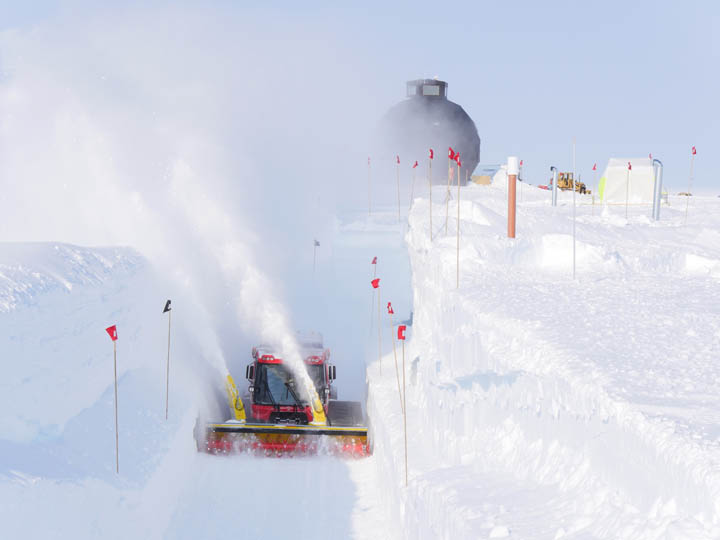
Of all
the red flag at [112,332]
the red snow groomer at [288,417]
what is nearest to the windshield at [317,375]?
the red snow groomer at [288,417]

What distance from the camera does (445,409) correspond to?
337 inches

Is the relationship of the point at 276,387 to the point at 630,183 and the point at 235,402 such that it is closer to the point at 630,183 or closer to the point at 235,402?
the point at 235,402

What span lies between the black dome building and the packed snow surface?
65.6 feet

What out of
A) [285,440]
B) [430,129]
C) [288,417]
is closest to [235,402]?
[288,417]

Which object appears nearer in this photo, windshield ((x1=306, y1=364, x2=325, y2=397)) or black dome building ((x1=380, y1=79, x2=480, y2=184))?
windshield ((x1=306, y1=364, x2=325, y2=397))

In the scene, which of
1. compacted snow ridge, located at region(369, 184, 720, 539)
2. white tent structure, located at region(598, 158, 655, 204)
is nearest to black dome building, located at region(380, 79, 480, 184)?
white tent structure, located at region(598, 158, 655, 204)

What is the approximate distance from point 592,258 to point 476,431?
6764 mm

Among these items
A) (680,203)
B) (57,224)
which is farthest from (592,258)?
(680,203)

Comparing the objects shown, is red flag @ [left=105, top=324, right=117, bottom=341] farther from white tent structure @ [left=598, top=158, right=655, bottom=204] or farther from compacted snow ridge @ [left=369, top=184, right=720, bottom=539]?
white tent structure @ [left=598, top=158, right=655, bottom=204]

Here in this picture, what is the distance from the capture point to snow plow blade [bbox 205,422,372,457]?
A: 37.3 ft

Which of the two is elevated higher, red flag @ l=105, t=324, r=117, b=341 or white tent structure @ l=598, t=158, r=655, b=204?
white tent structure @ l=598, t=158, r=655, b=204

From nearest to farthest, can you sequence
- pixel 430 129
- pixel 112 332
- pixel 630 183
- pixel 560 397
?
pixel 560 397 < pixel 112 332 < pixel 630 183 < pixel 430 129

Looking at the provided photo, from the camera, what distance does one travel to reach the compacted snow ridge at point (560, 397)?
14.1 ft

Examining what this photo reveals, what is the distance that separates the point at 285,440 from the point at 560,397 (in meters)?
6.77
